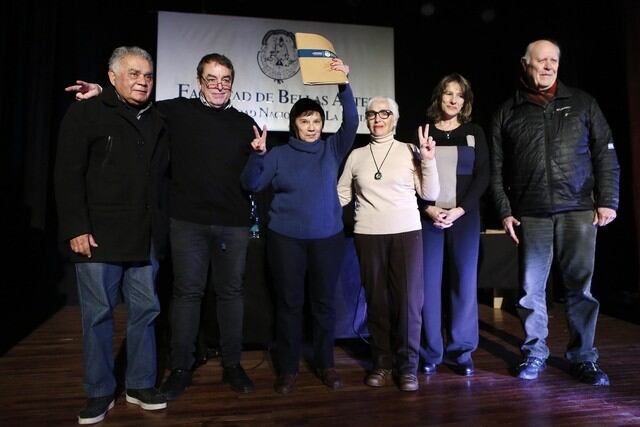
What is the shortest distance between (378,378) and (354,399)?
0.19 metres

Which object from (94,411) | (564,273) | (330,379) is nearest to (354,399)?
(330,379)

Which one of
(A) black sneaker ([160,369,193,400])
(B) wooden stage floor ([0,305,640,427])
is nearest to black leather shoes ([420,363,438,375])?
(B) wooden stage floor ([0,305,640,427])

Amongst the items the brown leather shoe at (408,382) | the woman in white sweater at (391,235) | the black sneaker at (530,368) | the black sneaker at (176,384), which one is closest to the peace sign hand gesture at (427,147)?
the woman in white sweater at (391,235)

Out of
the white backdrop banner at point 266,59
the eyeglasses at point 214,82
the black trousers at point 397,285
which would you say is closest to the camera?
the eyeglasses at point 214,82

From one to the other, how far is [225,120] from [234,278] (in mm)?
671

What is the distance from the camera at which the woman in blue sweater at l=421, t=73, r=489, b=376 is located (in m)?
2.14

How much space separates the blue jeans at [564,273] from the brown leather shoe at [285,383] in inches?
43.0

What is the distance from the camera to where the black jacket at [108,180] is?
168 cm

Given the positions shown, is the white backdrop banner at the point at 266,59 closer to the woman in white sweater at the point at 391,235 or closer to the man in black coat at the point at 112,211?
the woman in white sweater at the point at 391,235

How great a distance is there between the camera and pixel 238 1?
427 centimetres

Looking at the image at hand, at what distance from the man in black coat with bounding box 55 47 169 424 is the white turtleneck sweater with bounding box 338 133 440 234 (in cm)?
84

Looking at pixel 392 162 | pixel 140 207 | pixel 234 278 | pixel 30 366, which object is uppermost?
pixel 392 162

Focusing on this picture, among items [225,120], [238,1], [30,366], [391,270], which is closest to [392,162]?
[391,270]

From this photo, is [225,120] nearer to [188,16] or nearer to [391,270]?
[391,270]
